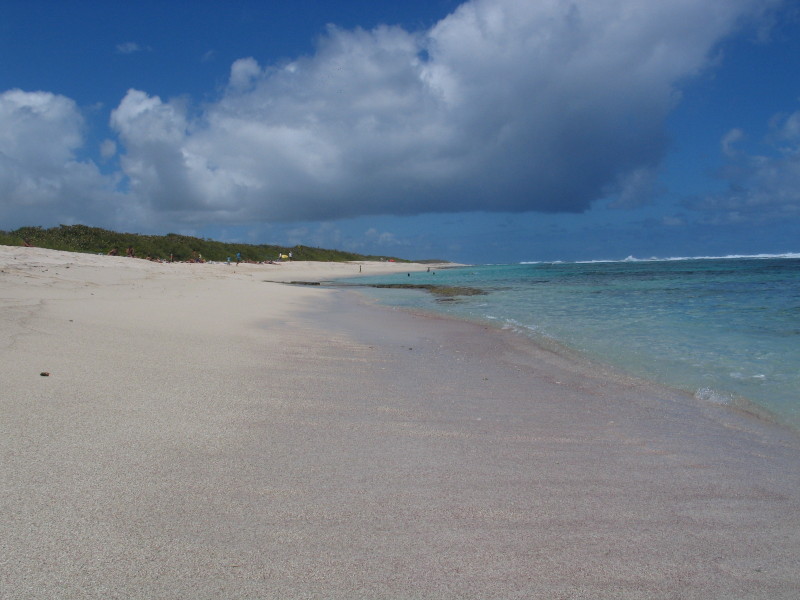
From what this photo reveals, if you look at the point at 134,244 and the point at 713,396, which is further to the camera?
the point at 134,244

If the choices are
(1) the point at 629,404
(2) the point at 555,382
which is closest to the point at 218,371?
(2) the point at 555,382

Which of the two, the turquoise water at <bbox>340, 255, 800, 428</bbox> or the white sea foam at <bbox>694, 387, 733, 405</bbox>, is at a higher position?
the turquoise water at <bbox>340, 255, 800, 428</bbox>

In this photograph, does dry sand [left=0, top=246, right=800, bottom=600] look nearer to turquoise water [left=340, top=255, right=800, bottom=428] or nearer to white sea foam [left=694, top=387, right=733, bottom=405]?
white sea foam [left=694, top=387, right=733, bottom=405]

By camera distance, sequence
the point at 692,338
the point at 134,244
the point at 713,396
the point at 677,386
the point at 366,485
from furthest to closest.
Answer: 1. the point at 134,244
2. the point at 692,338
3. the point at 677,386
4. the point at 713,396
5. the point at 366,485

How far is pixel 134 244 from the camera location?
40906 mm

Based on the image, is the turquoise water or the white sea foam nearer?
the white sea foam

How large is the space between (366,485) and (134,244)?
1745 inches

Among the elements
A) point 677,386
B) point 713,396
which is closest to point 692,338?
point 677,386

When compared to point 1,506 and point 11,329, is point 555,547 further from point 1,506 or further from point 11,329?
point 11,329

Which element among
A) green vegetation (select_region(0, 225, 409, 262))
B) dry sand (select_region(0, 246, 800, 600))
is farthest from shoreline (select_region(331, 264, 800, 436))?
green vegetation (select_region(0, 225, 409, 262))

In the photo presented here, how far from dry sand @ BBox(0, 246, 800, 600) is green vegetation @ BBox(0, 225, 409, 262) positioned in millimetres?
25734

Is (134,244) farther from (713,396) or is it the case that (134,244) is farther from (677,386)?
(713,396)

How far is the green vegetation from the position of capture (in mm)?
31355

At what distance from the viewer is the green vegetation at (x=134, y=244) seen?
3135cm
